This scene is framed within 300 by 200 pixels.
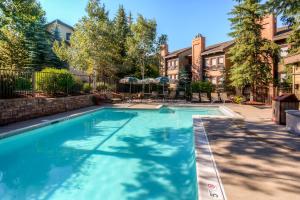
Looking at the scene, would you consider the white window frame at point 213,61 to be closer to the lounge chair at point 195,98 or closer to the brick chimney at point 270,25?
the brick chimney at point 270,25

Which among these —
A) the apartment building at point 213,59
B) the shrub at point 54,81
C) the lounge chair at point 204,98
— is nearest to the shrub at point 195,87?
the apartment building at point 213,59

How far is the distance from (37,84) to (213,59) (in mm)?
22902

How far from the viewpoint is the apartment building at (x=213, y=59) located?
73.4ft

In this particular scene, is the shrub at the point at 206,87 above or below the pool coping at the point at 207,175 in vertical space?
above

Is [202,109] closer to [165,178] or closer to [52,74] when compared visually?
[52,74]

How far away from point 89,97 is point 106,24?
10053mm

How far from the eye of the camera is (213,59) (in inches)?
1191

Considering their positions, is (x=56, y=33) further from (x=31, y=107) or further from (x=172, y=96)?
(x=31, y=107)

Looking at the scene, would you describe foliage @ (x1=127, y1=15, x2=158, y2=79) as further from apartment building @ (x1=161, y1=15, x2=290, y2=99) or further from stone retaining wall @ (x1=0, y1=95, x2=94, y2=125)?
stone retaining wall @ (x1=0, y1=95, x2=94, y2=125)

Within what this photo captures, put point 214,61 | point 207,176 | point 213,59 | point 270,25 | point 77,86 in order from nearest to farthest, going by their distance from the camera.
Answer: point 207,176, point 77,86, point 270,25, point 214,61, point 213,59

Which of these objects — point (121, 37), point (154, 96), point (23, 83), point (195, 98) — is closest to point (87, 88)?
point (23, 83)

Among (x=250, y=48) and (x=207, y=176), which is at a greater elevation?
(x=250, y=48)

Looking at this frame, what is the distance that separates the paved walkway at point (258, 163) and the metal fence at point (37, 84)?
362 inches

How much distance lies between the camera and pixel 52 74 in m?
14.5
